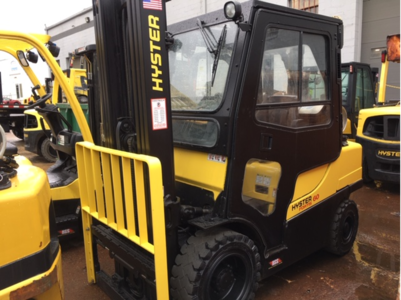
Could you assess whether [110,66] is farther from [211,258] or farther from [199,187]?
[211,258]

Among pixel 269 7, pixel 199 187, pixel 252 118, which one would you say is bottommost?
pixel 199 187

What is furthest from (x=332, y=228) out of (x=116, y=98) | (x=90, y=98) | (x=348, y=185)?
(x=90, y=98)

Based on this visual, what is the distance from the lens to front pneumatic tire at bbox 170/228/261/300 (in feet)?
7.16

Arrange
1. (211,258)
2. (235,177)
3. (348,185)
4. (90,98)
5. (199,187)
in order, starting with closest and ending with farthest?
(211,258), (235,177), (199,187), (348,185), (90,98)

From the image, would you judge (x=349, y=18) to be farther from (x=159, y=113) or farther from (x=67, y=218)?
(x=159, y=113)

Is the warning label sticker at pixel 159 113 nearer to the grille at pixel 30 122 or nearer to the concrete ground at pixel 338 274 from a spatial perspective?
the concrete ground at pixel 338 274

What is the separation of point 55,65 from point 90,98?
0.73m

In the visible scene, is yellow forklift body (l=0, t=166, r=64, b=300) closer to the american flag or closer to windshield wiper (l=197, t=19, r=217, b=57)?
the american flag

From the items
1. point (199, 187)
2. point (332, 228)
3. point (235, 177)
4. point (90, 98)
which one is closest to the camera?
point (235, 177)

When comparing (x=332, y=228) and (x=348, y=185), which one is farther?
(x=348, y=185)

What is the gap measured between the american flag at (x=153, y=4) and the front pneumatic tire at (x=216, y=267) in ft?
4.86

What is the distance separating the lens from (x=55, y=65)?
11.8 feet

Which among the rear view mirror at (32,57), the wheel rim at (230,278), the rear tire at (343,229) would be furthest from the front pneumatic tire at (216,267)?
the rear view mirror at (32,57)

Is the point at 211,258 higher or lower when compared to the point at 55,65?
lower
